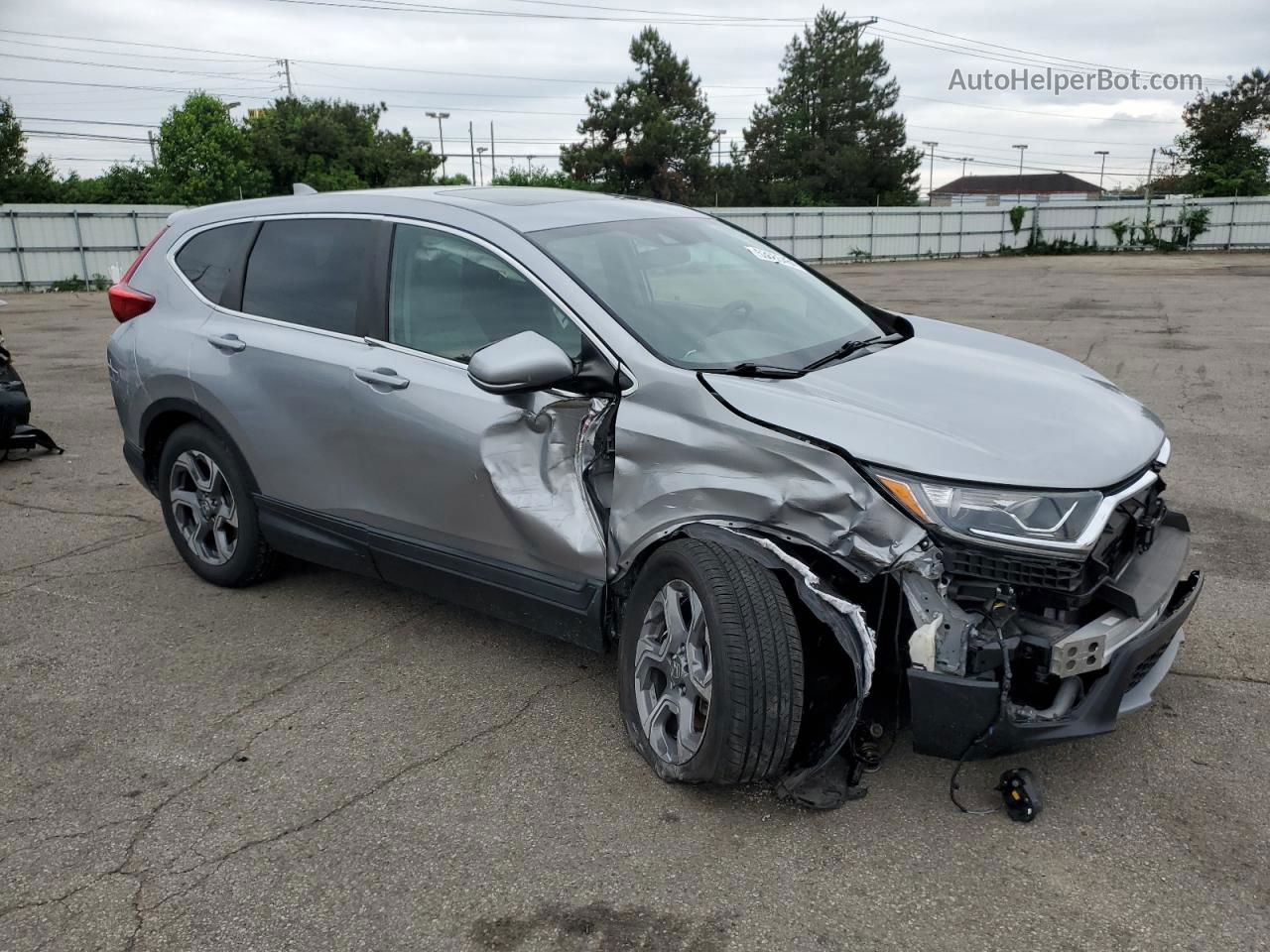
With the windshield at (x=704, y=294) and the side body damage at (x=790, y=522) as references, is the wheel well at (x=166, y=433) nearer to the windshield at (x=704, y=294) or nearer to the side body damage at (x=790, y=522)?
the windshield at (x=704, y=294)

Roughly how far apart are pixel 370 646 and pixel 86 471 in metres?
4.01

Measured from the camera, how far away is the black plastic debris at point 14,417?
709cm

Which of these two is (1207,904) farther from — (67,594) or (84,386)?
(84,386)

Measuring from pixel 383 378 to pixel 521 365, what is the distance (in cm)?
83

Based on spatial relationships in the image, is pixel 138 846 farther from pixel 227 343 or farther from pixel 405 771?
pixel 227 343

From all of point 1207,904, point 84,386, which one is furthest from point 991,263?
point 1207,904

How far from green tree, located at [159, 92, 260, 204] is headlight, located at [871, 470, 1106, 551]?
66.1m

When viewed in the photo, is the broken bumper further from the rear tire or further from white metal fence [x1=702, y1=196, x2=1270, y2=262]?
white metal fence [x1=702, y1=196, x2=1270, y2=262]

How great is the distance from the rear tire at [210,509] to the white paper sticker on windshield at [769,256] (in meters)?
2.34

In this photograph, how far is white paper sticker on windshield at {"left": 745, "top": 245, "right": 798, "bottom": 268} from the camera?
14.0 ft

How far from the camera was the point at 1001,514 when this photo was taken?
8.80 feet

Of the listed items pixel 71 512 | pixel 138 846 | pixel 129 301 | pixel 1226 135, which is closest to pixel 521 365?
pixel 138 846

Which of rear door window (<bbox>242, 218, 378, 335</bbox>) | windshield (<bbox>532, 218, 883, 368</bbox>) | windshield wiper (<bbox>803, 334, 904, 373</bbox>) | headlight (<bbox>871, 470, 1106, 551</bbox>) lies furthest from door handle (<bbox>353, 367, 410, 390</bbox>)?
headlight (<bbox>871, 470, 1106, 551</bbox>)

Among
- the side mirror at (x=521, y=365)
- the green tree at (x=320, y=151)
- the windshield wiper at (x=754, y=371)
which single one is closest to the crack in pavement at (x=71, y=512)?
the side mirror at (x=521, y=365)
